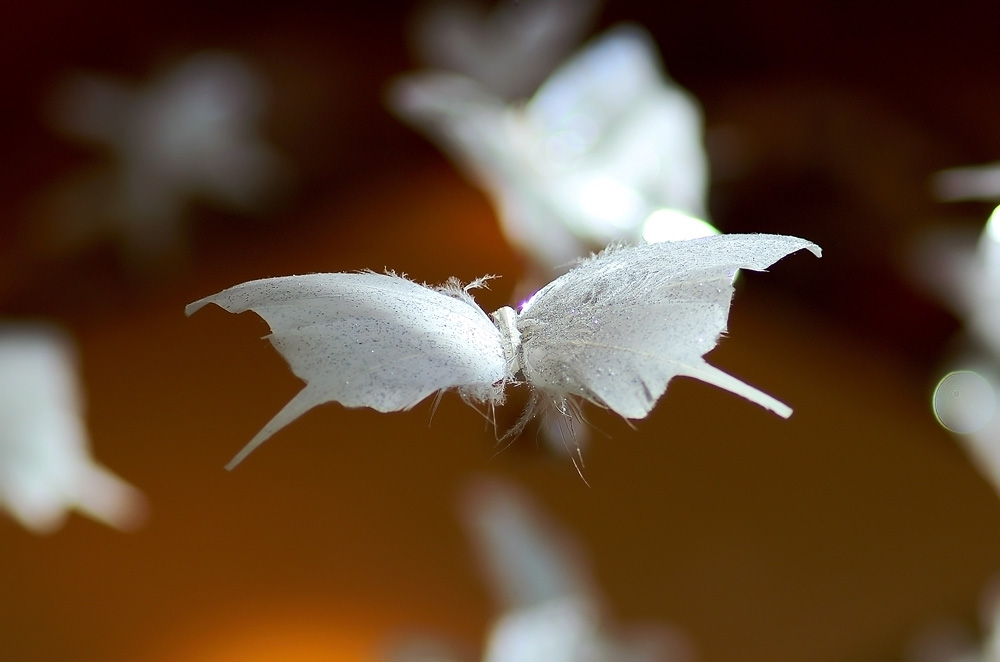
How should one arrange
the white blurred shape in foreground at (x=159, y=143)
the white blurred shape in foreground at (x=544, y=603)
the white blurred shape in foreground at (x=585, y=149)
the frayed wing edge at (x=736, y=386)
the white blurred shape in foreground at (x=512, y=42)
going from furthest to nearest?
1. the white blurred shape in foreground at (x=159, y=143)
2. the white blurred shape in foreground at (x=512, y=42)
3. the white blurred shape in foreground at (x=544, y=603)
4. the white blurred shape in foreground at (x=585, y=149)
5. the frayed wing edge at (x=736, y=386)

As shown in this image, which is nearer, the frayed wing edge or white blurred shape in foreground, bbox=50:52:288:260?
the frayed wing edge

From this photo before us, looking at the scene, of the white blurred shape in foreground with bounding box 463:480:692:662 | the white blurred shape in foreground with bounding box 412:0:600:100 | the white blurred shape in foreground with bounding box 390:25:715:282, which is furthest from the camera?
the white blurred shape in foreground with bounding box 412:0:600:100

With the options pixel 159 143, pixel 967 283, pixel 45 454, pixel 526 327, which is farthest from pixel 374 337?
pixel 159 143

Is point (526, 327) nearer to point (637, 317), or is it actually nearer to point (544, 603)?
point (637, 317)

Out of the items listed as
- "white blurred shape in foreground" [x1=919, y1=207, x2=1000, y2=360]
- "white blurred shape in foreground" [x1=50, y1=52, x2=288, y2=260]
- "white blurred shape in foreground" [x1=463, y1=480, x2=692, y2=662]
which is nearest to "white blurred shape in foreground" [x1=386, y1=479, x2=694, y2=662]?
"white blurred shape in foreground" [x1=463, y1=480, x2=692, y2=662]

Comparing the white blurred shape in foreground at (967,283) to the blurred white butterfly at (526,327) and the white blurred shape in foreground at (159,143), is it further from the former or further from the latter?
the white blurred shape in foreground at (159,143)

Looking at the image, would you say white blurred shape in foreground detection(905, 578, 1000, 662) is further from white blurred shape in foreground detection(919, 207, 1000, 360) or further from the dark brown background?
white blurred shape in foreground detection(919, 207, 1000, 360)

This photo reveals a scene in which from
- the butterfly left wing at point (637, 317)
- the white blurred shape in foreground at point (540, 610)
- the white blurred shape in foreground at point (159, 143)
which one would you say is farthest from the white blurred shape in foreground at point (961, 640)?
the white blurred shape in foreground at point (159, 143)

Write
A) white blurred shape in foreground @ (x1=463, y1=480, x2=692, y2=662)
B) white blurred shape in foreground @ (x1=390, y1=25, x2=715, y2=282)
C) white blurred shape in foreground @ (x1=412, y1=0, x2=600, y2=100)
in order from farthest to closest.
→ 1. white blurred shape in foreground @ (x1=412, y1=0, x2=600, y2=100)
2. white blurred shape in foreground @ (x1=463, y1=480, x2=692, y2=662)
3. white blurred shape in foreground @ (x1=390, y1=25, x2=715, y2=282)

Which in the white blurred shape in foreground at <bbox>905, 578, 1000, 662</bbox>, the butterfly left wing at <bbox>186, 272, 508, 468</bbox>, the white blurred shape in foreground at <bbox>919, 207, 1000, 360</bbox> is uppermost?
the butterfly left wing at <bbox>186, 272, 508, 468</bbox>
